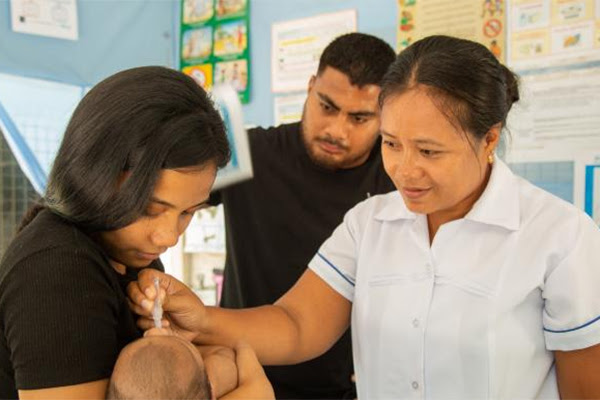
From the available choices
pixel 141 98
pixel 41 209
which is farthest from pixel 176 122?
pixel 41 209

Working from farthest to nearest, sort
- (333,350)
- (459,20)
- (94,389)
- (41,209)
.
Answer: (459,20) < (333,350) < (41,209) < (94,389)

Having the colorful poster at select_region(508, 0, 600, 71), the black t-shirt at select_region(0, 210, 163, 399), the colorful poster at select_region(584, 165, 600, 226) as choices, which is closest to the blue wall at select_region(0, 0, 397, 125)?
the colorful poster at select_region(508, 0, 600, 71)

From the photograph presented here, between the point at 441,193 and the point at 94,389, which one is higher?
the point at 441,193

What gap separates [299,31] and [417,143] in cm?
178

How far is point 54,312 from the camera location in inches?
33.2

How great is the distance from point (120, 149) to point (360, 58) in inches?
42.4

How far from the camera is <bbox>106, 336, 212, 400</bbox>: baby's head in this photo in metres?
0.91

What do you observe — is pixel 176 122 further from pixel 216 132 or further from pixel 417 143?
pixel 417 143

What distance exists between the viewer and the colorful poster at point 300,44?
8.82 feet

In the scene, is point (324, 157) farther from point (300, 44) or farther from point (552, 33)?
point (300, 44)

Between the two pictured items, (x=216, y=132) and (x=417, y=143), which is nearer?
(x=216, y=132)

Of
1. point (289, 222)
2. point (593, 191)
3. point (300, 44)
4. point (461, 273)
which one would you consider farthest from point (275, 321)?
point (300, 44)

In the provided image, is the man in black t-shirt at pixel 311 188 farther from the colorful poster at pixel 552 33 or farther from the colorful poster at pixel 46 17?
the colorful poster at pixel 46 17

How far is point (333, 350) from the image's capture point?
1.96 m
